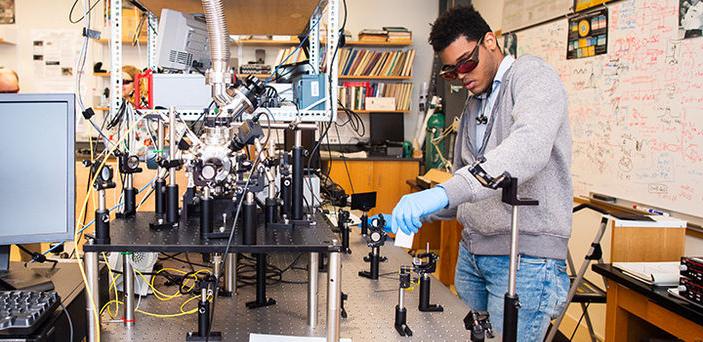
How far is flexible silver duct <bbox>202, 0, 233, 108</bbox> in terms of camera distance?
125 cm

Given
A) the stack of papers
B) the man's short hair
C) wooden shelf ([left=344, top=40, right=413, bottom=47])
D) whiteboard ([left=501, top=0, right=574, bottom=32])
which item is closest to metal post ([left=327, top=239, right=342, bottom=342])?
the man's short hair

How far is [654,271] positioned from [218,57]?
5.91ft

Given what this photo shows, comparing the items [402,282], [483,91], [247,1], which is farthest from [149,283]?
[483,91]

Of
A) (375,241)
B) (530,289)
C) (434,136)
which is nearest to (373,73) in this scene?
(434,136)

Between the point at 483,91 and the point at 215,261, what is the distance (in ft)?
3.07

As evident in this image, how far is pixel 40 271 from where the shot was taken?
1363 millimetres

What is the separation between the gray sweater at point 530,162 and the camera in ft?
4.30

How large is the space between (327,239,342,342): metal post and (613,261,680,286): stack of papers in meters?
1.53

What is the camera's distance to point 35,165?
119 cm

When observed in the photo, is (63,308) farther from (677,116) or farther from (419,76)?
(419,76)

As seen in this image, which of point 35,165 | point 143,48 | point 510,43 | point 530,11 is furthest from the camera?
point 143,48

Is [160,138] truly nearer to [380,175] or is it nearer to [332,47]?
[332,47]

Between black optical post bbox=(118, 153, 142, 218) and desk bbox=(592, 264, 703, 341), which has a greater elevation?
black optical post bbox=(118, 153, 142, 218)

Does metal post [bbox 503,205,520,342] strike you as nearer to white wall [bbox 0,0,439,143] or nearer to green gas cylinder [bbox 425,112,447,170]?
green gas cylinder [bbox 425,112,447,170]
